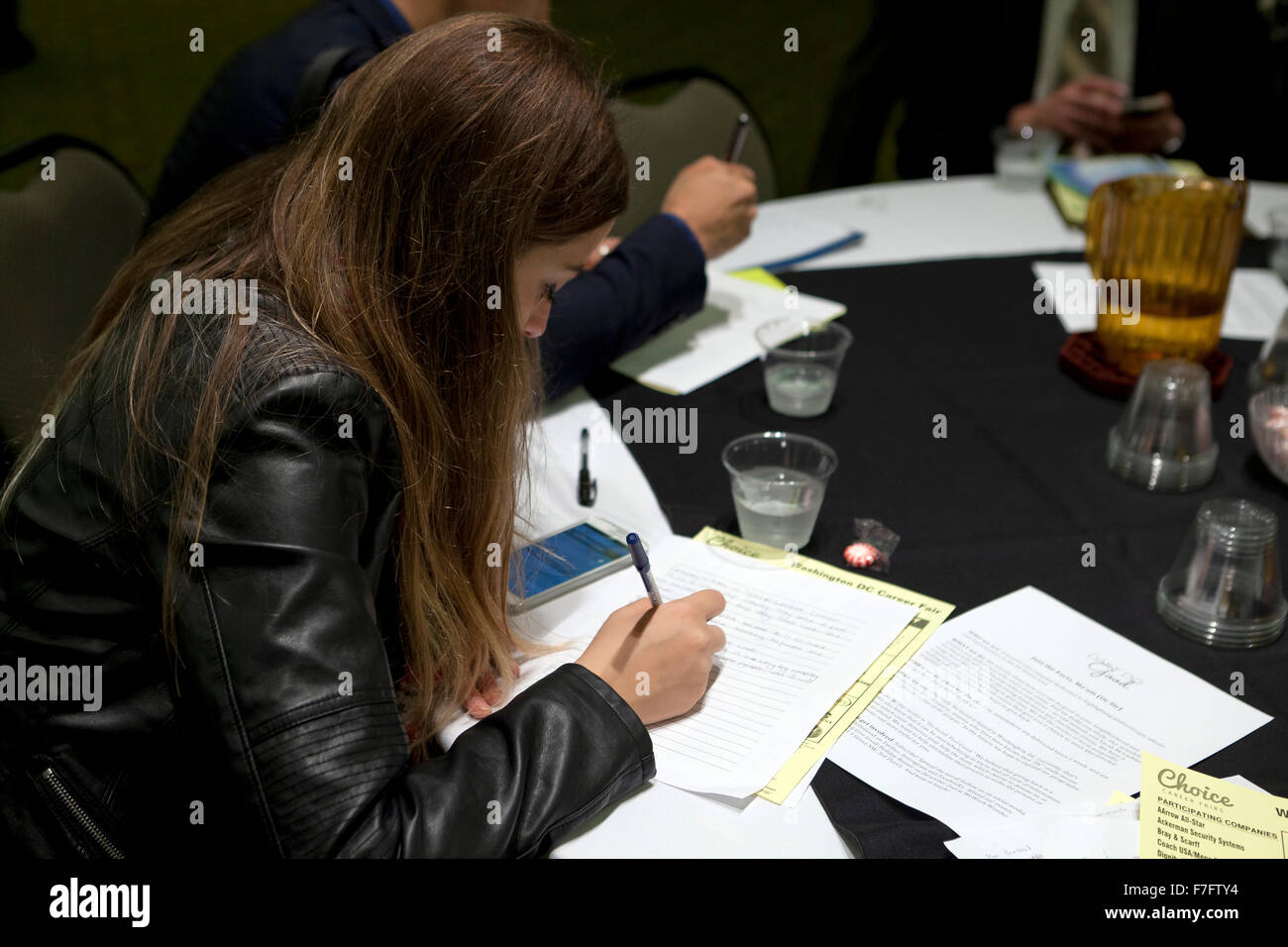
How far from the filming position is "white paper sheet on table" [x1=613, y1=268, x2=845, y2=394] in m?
1.67

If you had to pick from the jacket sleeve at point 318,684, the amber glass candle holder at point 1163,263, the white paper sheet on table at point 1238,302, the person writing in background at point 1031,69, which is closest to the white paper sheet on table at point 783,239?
the white paper sheet on table at point 1238,302

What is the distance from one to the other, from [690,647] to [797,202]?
1.50 meters

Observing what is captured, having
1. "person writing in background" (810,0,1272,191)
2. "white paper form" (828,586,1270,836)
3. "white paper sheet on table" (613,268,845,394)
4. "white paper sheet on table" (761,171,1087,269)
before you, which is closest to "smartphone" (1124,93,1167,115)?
"person writing in background" (810,0,1272,191)

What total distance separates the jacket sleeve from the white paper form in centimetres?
27

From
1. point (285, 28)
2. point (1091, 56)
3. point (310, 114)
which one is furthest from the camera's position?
point (1091, 56)

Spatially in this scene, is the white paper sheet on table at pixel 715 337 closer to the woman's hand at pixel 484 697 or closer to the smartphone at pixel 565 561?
the smartphone at pixel 565 561

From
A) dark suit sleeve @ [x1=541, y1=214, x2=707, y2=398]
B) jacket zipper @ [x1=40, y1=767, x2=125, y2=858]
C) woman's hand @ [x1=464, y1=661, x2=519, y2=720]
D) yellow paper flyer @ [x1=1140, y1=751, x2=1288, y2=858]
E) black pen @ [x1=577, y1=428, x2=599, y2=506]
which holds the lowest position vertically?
jacket zipper @ [x1=40, y1=767, x2=125, y2=858]

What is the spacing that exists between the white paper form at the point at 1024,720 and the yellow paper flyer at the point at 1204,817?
0.03m

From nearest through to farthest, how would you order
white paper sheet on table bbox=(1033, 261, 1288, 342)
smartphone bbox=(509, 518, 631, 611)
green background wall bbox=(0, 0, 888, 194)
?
smartphone bbox=(509, 518, 631, 611), white paper sheet on table bbox=(1033, 261, 1288, 342), green background wall bbox=(0, 0, 888, 194)

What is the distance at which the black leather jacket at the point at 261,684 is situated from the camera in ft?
2.72

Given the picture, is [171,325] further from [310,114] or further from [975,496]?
[975,496]

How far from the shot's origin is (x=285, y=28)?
1.69m

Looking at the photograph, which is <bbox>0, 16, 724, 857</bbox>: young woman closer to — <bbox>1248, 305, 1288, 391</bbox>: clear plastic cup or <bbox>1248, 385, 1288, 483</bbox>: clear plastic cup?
<bbox>1248, 385, 1288, 483</bbox>: clear plastic cup

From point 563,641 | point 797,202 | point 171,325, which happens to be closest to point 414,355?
point 171,325
